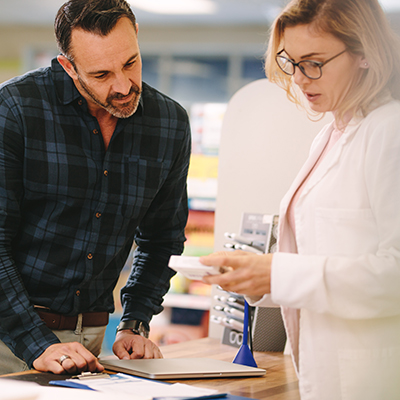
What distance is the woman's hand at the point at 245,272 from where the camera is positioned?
946 mm

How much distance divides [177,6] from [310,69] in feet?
14.8

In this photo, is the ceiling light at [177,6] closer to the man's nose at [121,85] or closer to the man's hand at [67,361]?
the man's nose at [121,85]

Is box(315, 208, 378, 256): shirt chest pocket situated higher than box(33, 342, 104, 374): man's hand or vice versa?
box(315, 208, 378, 256): shirt chest pocket

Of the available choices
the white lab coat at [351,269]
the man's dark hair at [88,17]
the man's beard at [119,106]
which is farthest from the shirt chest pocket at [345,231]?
the man's dark hair at [88,17]

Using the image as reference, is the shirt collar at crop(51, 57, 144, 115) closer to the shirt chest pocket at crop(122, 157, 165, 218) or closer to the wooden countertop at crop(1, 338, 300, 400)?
the shirt chest pocket at crop(122, 157, 165, 218)

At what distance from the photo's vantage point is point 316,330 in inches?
39.2

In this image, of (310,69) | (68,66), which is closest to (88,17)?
(68,66)

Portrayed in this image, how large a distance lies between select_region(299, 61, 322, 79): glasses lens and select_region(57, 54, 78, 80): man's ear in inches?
27.1

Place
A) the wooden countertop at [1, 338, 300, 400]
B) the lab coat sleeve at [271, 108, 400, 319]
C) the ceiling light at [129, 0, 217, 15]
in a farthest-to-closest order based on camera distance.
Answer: the ceiling light at [129, 0, 217, 15], the wooden countertop at [1, 338, 300, 400], the lab coat sleeve at [271, 108, 400, 319]

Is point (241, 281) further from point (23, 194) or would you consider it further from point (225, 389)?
point (23, 194)

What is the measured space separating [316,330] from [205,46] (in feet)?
16.9

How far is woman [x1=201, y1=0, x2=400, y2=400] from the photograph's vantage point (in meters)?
0.90

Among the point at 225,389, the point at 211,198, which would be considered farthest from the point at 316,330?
the point at 211,198

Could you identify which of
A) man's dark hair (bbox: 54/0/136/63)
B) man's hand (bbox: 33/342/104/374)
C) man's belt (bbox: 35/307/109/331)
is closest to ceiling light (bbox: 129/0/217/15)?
man's dark hair (bbox: 54/0/136/63)
